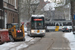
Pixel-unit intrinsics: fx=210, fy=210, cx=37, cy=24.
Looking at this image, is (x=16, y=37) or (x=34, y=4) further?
(x=34, y=4)

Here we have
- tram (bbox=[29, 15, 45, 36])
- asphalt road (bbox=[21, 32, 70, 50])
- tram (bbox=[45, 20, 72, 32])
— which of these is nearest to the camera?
asphalt road (bbox=[21, 32, 70, 50])

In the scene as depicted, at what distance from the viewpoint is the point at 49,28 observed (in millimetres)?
57906

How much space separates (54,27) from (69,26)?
4155 millimetres

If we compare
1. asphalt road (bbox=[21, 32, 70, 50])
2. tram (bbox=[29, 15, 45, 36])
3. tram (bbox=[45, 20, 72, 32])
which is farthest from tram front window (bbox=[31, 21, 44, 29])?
tram (bbox=[45, 20, 72, 32])

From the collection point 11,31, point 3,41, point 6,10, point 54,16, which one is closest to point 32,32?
point 6,10

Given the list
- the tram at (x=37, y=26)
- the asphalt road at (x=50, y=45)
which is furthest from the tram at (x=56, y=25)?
the asphalt road at (x=50, y=45)

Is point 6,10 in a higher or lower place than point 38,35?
higher

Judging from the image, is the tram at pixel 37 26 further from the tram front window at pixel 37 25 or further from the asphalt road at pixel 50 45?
the asphalt road at pixel 50 45

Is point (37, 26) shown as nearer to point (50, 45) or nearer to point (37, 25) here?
point (37, 25)

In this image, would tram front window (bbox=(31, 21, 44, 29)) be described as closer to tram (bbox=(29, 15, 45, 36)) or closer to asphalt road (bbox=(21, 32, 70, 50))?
tram (bbox=(29, 15, 45, 36))

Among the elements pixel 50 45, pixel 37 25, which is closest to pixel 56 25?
pixel 37 25

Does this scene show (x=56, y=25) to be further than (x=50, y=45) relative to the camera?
Yes

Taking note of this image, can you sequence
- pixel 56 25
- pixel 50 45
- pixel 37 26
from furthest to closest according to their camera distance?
pixel 56 25, pixel 37 26, pixel 50 45

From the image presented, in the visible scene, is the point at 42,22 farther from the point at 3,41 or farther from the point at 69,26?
the point at 69,26
